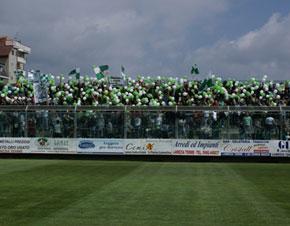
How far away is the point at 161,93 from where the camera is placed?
32.6m

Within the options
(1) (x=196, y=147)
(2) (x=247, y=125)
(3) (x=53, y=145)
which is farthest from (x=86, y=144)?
(2) (x=247, y=125)

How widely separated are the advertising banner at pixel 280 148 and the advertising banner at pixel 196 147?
10.3 ft

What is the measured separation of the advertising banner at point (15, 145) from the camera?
27.1 m

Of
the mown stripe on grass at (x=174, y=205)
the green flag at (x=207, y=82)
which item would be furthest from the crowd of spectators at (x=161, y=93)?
the mown stripe on grass at (x=174, y=205)

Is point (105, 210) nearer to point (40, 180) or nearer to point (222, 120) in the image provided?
point (40, 180)

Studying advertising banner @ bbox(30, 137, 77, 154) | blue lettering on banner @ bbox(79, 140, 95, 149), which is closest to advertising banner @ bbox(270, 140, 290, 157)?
blue lettering on banner @ bbox(79, 140, 95, 149)

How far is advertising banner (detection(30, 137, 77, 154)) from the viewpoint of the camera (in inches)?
1061

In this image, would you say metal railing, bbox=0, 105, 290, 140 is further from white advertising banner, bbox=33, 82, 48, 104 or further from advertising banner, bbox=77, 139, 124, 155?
white advertising banner, bbox=33, 82, 48, 104

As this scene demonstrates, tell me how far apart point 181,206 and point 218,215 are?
46.8 inches

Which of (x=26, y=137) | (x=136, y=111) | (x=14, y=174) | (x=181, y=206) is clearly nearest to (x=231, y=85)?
(x=136, y=111)

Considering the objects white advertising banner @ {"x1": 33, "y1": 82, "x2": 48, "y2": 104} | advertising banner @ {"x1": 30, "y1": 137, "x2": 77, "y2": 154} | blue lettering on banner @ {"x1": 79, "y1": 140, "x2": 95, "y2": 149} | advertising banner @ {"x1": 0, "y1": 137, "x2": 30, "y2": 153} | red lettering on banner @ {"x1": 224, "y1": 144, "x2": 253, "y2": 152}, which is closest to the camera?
red lettering on banner @ {"x1": 224, "y1": 144, "x2": 253, "y2": 152}

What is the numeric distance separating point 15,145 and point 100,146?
5122 millimetres

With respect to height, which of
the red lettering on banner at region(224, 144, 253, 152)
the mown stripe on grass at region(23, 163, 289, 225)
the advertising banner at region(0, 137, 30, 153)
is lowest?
the mown stripe on grass at region(23, 163, 289, 225)

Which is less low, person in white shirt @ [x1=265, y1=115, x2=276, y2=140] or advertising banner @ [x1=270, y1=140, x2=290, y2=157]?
person in white shirt @ [x1=265, y1=115, x2=276, y2=140]
